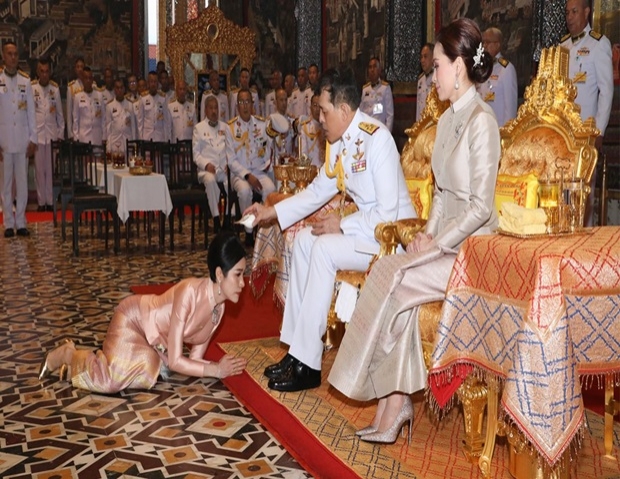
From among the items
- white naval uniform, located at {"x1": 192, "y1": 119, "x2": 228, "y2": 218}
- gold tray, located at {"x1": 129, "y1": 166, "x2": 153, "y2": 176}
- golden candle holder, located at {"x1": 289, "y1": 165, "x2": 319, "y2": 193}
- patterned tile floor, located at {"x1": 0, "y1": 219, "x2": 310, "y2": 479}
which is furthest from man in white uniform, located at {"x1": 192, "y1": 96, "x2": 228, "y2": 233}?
golden candle holder, located at {"x1": 289, "y1": 165, "x2": 319, "y2": 193}

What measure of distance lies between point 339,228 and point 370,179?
0.29 m

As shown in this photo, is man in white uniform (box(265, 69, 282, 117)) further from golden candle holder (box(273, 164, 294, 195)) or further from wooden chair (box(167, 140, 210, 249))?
golden candle holder (box(273, 164, 294, 195))

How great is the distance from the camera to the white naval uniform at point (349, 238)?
354 centimetres

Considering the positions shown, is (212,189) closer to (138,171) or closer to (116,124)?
(138,171)

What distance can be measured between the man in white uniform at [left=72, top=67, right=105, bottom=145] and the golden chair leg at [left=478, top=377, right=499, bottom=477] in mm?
10787

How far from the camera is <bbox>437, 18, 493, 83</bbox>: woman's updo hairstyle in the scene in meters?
2.93

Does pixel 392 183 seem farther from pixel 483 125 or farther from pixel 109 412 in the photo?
pixel 109 412

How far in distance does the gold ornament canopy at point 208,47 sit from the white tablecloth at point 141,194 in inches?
303

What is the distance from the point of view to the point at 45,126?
11914mm

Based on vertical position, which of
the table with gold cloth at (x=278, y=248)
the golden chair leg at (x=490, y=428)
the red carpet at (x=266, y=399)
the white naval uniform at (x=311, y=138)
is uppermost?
the white naval uniform at (x=311, y=138)

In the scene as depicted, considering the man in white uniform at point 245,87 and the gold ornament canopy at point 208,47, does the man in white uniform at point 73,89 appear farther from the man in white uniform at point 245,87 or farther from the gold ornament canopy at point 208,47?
the man in white uniform at point 245,87

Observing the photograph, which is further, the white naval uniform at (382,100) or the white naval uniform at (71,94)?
the white naval uniform at (71,94)

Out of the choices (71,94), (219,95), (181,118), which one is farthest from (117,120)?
(219,95)

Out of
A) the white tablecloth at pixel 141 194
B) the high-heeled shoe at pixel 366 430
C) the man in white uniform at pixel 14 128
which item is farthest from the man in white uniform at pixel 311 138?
the high-heeled shoe at pixel 366 430
